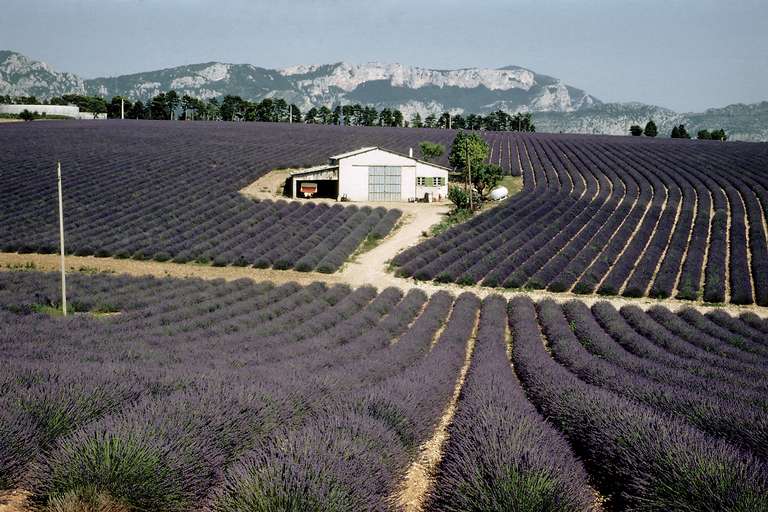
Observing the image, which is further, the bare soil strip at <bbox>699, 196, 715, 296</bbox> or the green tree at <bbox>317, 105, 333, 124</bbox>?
the green tree at <bbox>317, 105, 333, 124</bbox>

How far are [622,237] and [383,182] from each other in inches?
743

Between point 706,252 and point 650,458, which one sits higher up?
point 650,458

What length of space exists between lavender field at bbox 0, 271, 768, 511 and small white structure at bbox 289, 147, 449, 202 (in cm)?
3054

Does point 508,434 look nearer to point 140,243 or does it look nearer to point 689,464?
point 689,464

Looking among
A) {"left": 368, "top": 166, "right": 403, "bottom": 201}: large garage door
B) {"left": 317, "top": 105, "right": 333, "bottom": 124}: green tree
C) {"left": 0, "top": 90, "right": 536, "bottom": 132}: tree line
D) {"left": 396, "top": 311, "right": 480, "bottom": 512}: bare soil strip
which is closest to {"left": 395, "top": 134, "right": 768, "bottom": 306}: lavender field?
{"left": 368, "top": 166, "right": 403, "bottom": 201}: large garage door

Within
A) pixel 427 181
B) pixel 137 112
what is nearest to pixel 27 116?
pixel 137 112

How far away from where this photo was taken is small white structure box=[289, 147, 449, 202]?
44.6m

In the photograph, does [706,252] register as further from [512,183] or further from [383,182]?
[383,182]

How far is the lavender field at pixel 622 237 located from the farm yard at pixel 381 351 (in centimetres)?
23

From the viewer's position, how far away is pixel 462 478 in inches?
205

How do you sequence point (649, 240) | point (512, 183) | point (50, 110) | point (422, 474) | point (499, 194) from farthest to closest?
point (50, 110) < point (512, 183) < point (499, 194) < point (649, 240) < point (422, 474)

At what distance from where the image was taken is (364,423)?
646 centimetres

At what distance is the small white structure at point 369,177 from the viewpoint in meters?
44.6

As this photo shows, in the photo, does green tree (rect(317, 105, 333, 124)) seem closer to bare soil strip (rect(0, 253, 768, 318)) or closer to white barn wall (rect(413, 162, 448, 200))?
white barn wall (rect(413, 162, 448, 200))
